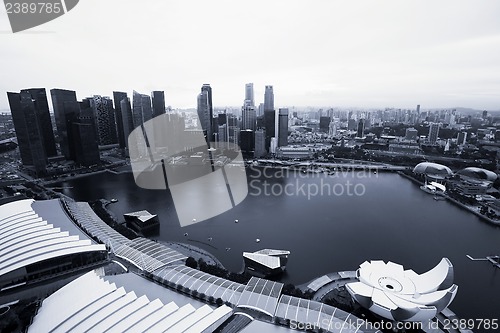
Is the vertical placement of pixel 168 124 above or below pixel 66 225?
above

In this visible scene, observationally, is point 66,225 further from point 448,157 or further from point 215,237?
point 448,157

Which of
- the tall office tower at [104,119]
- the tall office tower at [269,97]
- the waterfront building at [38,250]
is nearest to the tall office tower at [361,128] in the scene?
the tall office tower at [269,97]

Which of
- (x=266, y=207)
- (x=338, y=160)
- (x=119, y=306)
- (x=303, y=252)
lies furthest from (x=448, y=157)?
(x=119, y=306)

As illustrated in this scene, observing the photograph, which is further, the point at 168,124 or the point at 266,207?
the point at 168,124

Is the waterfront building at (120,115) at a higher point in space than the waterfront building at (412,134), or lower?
higher

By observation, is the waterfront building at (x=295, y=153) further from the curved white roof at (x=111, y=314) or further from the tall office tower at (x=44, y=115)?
the curved white roof at (x=111, y=314)

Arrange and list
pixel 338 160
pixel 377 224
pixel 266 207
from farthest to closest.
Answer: pixel 338 160
pixel 266 207
pixel 377 224

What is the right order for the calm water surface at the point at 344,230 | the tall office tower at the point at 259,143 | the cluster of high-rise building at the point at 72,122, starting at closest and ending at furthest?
the calm water surface at the point at 344,230 < the cluster of high-rise building at the point at 72,122 < the tall office tower at the point at 259,143

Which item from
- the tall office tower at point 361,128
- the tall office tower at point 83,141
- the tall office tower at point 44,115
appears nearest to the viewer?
the tall office tower at point 83,141

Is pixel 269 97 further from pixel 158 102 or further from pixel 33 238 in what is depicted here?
pixel 33 238
